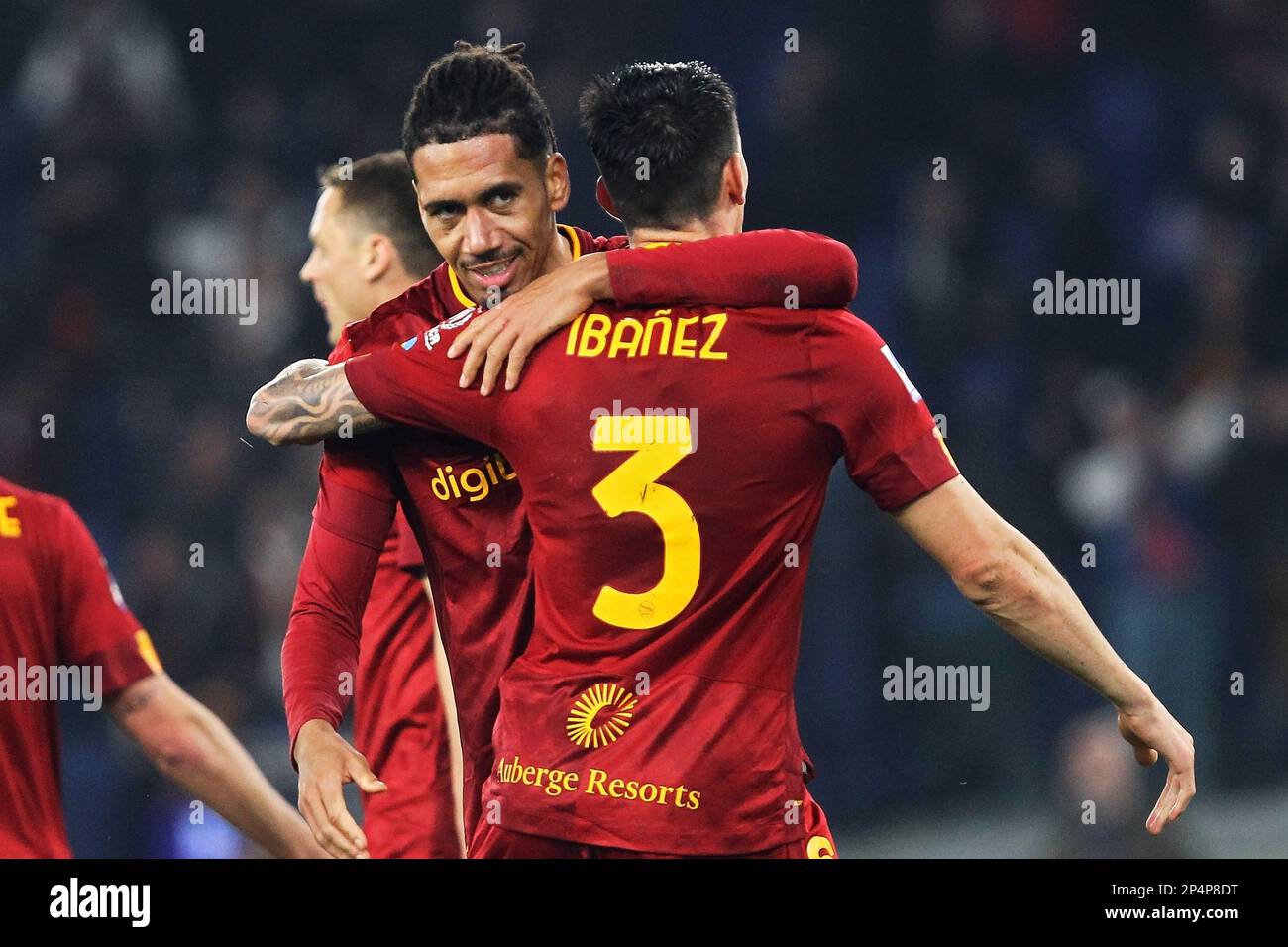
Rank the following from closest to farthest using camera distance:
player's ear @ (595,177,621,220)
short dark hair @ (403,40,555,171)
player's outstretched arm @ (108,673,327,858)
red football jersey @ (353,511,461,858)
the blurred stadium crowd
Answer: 1. player's ear @ (595,177,621,220)
2. short dark hair @ (403,40,555,171)
3. player's outstretched arm @ (108,673,327,858)
4. red football jersey @ (353,511,461,858)
5. the blurred stadium crowd

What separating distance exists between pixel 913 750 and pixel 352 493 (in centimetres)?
367

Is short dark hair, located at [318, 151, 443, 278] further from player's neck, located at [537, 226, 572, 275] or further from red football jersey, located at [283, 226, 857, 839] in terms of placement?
red football jersey, located at [283, 226, 857, 839]

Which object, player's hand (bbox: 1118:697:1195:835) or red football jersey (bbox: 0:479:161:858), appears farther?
red football jersey (bbox: 0:479:161:858)

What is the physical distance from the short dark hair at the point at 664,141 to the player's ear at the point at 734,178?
0.01m

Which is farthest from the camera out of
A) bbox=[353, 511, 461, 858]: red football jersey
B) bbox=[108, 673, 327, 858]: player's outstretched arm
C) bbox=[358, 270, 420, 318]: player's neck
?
bbox=[358, 270, 420, 318]: player's neck

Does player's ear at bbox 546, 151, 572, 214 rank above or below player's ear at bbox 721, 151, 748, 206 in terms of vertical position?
above

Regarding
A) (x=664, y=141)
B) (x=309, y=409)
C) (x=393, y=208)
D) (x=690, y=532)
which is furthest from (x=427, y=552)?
(x=393, y=208)

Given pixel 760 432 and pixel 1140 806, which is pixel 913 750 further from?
pixel 760 432

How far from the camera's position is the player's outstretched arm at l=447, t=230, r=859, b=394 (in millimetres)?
2877

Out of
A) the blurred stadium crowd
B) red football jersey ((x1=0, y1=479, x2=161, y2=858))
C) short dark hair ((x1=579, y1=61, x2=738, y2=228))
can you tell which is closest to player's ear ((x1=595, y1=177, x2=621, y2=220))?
short dark hair ((x1=579, y1=61, x2=738, y2=228))

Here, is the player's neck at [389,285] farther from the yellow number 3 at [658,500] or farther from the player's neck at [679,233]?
the yellow number 3 at [658,500]

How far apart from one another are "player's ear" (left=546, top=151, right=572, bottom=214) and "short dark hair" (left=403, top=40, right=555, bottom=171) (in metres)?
0.02

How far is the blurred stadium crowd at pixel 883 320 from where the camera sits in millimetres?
6395

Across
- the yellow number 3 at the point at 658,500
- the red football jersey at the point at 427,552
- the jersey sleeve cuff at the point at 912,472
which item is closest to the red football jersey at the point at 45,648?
the red football jersey at the point at 427,552
